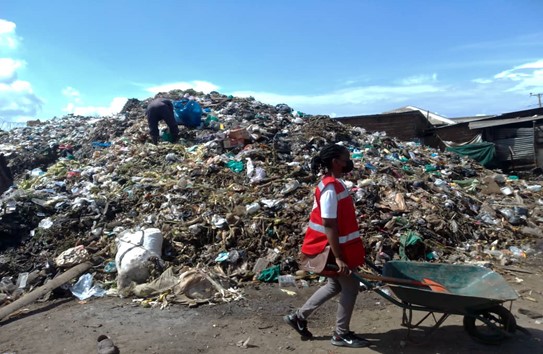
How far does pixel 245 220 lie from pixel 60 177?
4450 millimetres

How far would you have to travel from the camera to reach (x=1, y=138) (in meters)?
14.2

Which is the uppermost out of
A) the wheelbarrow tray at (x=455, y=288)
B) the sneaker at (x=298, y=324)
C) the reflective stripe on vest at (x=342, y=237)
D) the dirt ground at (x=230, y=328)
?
the reflective stripe on vest at (x=342, y=237)

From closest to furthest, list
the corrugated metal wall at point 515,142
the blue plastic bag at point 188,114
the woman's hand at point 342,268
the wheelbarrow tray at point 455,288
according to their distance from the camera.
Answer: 1. the wheelbarrow tray at point 455,288
2. the woman's hand at point 342,268
3. the blue plastic bag at point 188,114
4. the corrugated metal wall at point 515,142

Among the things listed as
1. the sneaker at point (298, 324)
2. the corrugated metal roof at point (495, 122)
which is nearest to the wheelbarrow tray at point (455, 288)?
A: the sneaker at point (298, 324)

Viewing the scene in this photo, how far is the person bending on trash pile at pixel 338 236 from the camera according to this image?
325cm

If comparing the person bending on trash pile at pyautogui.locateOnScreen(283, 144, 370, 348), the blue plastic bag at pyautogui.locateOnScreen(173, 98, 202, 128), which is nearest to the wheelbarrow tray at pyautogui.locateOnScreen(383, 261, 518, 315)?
the person bending on trash pile at pyautogui.locateOnScreen(283, 144, 370, 348)

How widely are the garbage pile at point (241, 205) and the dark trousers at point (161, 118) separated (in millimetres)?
274

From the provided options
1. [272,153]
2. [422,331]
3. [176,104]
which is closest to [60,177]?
[176,104]

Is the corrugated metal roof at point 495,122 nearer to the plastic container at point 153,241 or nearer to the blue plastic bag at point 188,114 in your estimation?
the blue plastic bag at point 188,114

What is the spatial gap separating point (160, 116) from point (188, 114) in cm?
70

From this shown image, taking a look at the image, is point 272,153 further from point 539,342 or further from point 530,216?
point 539,342

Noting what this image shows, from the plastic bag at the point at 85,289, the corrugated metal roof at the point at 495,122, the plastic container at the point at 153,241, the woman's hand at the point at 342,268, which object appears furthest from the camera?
the corrugated metal roof at the point at 495,122

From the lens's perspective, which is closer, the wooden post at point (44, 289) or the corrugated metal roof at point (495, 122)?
the wooden post at point (44, 289)

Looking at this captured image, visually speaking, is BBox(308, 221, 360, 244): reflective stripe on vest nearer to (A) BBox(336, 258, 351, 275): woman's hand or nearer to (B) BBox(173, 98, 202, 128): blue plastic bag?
(A) BBox(336, 258, 351, 275): woman's hand
